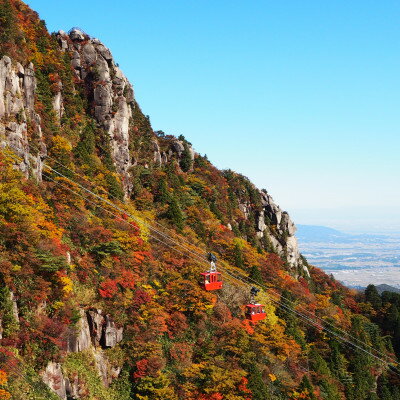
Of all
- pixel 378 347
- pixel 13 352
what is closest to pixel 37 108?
pixel 13 352

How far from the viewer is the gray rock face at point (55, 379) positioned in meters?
24.3

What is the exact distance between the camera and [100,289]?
33.7 metres

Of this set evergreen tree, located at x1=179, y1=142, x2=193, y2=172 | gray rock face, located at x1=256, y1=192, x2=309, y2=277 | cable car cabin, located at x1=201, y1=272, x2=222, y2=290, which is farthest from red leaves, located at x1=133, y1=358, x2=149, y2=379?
gray rock face, located at x1=256, y1=192, x2=309, y2=277

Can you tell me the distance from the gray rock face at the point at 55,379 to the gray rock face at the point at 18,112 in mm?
17547

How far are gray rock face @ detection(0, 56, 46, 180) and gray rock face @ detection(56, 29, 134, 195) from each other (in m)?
16.9

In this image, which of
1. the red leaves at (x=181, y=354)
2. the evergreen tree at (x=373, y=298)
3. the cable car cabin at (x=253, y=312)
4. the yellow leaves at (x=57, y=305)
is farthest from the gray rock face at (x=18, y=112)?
the evergreen tree at (x=373, y=298)

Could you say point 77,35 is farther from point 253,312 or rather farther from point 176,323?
point 253,312

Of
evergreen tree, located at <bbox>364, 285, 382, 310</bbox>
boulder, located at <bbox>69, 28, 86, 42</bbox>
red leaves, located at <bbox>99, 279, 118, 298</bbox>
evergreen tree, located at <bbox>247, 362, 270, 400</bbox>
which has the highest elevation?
boulder, located at <bbox>69, 28, 86, 42</bbox>

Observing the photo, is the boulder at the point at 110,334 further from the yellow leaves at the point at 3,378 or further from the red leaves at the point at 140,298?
the yellow leaves at the point at 3,378

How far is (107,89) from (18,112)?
24.4 m

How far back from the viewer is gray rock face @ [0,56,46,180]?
3669 centimetres

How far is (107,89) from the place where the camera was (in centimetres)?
6303

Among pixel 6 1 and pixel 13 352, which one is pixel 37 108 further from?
pixel 13 352

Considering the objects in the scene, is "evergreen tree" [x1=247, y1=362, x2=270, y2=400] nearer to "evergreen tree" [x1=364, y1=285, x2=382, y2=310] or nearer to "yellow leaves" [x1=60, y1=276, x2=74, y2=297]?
"yellow leaves" [x1=60, y1=276, x2=74, y2=297]
